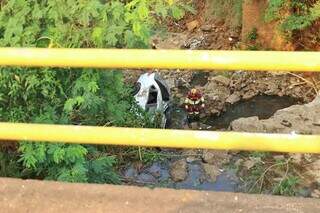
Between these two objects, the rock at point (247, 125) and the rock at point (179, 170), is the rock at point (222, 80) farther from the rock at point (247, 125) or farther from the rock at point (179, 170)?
the rock at point (179, 170)

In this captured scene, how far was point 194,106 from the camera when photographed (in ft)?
37.8

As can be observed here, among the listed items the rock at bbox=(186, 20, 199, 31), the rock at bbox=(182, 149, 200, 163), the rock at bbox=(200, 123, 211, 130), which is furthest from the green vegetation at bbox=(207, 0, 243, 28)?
the rock at bbox=(182, 149, 200, 163)

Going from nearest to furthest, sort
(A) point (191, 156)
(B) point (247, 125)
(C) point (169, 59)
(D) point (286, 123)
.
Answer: (C) point (169, 59) → (A) point (191, 156) → (D) point (286, 123) → (B) point (247, 125)

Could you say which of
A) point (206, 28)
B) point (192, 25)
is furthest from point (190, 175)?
point (192, 25)

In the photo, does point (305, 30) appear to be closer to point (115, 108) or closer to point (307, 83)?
point (307, 83)

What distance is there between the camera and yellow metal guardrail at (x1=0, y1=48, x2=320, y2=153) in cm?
184

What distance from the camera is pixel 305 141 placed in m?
1.95

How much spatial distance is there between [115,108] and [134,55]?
9.71 feet

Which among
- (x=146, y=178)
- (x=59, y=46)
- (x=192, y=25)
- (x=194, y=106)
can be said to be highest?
(x=192, y=25)

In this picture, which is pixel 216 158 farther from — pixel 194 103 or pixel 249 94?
pixel 249 94

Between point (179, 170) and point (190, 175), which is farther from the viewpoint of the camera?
point (179, 170)

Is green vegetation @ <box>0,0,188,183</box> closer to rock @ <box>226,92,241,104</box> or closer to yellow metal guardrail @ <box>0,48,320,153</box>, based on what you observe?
yellow metal guardrail @ <box>0,48,320,153</box>

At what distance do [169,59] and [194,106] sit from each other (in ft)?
31.8

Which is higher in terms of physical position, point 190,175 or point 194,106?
point 194,106
